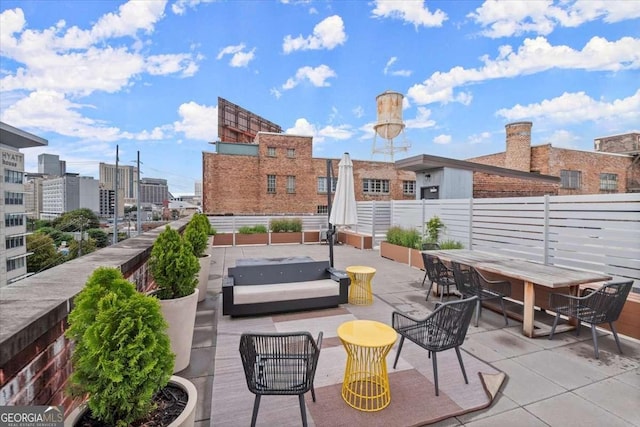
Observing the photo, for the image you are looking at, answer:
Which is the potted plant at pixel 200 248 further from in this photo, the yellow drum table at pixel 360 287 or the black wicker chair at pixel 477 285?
the black wicker chair at pixel 477 285

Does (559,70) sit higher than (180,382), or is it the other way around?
(559,70)

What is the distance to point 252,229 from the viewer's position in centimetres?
1326

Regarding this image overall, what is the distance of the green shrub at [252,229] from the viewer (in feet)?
42.8

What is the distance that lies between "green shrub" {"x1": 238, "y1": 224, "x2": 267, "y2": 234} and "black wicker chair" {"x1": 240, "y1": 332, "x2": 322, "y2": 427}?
436 inches

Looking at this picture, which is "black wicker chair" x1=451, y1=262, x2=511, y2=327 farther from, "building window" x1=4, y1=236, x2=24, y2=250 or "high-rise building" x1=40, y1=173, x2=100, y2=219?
"high-rise building" x1=40, y1=173, x2=100, y2=219

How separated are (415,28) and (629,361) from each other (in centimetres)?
1227

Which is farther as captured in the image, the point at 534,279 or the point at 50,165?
the point at 50,165

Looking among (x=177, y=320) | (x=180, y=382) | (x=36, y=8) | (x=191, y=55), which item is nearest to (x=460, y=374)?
(x=180, y=382)

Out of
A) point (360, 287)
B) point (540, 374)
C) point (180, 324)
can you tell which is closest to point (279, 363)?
point (180, 324)

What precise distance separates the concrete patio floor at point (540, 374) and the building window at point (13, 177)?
49.4 metres

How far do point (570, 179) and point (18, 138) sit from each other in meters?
53.4

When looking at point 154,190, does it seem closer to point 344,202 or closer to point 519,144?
point 519,144

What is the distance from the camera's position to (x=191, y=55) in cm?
1227

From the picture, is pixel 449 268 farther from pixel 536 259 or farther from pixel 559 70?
pixel 559 70
